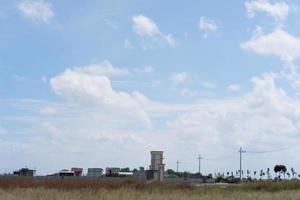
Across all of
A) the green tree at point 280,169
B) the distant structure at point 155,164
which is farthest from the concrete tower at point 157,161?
the green tree at point 280,169

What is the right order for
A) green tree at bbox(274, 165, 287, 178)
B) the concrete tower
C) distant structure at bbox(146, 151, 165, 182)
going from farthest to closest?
1. green tree at bbox(274, 165, 287, 178)
2. the concrete tower
3. distant structure at bbox(146, 151, 165, 182)

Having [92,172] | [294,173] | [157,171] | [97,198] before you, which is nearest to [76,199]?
[97,198]

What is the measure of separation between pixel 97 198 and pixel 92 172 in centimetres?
12013

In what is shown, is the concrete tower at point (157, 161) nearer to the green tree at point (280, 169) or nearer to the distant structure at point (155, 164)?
the distant structure at point (155, 164)

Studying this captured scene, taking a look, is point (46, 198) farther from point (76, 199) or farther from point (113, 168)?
point (113, 168)

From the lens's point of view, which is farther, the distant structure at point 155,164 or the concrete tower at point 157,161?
the concrete tower at point 157,161

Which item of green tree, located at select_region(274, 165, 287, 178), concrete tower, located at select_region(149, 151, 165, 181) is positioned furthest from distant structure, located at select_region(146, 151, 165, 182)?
green tree, located at select_region(274, 165, 287, 178)

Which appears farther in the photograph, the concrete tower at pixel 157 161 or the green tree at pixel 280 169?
the green tree at pixel 280 169

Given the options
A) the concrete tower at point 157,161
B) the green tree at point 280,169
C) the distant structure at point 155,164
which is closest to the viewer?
the distant structure at point 155,164

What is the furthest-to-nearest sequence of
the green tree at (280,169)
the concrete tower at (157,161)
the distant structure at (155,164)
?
the green tree at (280,169) → the concrete tower at (157,161) → the distant structure at (155,164)

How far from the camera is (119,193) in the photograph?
67.8 ft

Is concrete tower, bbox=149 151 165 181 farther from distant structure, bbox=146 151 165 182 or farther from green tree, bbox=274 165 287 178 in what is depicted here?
green tree, bbox=274 165 287 178

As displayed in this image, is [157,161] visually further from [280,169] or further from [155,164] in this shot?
[280,169]

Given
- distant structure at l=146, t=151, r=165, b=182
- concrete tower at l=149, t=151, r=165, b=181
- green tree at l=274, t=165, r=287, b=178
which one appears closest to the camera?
distant structure at l=146, t=151, r=165, b=182
